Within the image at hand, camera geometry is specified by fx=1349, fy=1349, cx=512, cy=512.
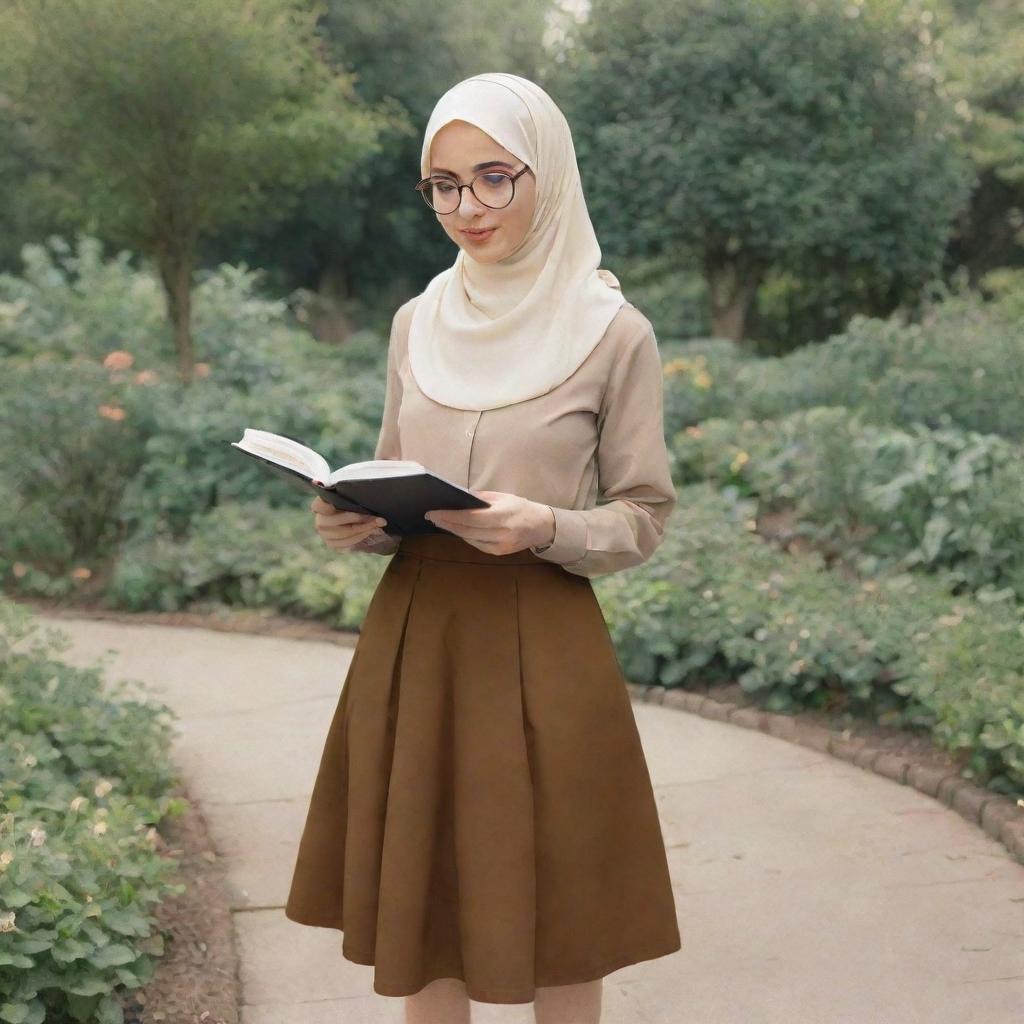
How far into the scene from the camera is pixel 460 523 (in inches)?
76.1

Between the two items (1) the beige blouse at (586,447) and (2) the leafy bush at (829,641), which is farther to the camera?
(2) the leafy bush at (829,641)

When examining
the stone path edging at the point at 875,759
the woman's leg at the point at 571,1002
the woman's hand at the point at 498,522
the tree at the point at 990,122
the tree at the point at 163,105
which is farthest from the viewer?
the tree at the point at 990,122

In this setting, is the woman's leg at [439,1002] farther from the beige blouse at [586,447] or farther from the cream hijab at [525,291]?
the cream hijab at [525,291]

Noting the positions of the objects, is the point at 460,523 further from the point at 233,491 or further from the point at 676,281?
the point at 676,281

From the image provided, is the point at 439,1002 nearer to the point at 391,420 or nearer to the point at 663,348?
the point at 391,420

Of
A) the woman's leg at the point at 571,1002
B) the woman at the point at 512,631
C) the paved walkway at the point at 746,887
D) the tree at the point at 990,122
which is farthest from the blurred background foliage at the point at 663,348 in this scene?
the woman at the point at 512,631

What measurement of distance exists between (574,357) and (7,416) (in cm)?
552

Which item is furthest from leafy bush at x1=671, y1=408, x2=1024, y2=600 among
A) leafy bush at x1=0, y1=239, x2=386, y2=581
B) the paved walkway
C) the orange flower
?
the orange flower

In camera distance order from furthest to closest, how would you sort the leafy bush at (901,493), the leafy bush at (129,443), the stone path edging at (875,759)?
the leafy bush at (129,443) < the leafy bush at (901,493) < the stone path edging at (875,759)

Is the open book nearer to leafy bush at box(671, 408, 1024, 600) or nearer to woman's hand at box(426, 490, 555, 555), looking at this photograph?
woman's hand at box(426, 490, 555, 555)

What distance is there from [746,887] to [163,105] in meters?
6.23

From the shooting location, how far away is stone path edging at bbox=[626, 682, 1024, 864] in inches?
151

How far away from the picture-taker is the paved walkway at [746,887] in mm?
2896

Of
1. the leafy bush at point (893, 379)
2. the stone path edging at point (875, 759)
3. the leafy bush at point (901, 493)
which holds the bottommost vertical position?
the stone path edging at point (875, 759)
